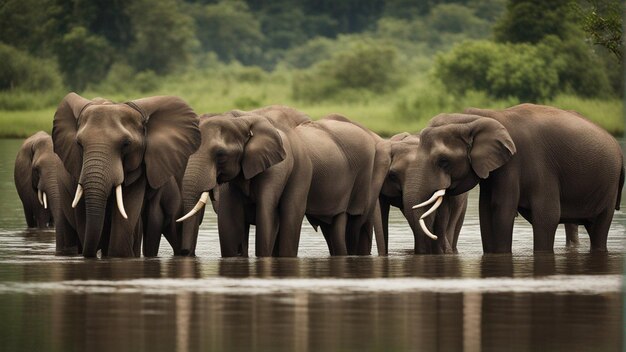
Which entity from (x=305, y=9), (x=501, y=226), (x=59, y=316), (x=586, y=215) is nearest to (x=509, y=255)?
(x=501, y=226)

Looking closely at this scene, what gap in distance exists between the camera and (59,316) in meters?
11.7

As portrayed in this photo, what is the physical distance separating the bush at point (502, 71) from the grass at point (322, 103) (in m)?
0.50

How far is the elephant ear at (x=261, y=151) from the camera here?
57.2ft

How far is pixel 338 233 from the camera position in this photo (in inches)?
763

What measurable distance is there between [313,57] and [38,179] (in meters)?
79.5

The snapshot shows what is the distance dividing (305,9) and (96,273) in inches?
3881

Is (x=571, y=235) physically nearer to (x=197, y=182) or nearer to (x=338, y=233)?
(x=338, y=233)

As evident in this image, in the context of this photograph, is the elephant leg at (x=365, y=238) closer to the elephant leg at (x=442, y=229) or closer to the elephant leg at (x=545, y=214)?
the elephant leg at (x=442, y=229)

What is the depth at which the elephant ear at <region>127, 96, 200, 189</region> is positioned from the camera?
17203mm

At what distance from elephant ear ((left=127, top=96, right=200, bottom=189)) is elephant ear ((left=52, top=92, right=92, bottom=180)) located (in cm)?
49

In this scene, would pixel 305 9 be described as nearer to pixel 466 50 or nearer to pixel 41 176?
pixel 466 50

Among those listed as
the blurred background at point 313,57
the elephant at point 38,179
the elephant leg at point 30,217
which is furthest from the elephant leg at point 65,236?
the blurred background at point 313,57

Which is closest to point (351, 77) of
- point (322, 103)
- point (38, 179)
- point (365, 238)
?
point (322, 103)

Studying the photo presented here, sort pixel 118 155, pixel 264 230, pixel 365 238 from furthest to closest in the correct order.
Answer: pixel 365 238
pixel 264 230
pixel 118 155
